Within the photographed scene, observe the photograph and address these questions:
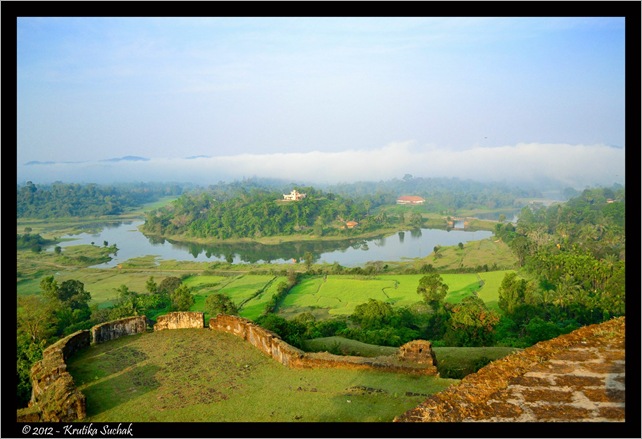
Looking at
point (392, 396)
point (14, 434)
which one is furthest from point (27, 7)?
point (392, 396)

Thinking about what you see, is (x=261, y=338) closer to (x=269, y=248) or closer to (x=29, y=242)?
(x=29, y=242)

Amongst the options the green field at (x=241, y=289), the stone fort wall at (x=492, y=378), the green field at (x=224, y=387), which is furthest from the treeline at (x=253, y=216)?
the stone fort wall at (x=492, y=378)

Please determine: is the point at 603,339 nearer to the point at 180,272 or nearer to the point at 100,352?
the point at 100,352

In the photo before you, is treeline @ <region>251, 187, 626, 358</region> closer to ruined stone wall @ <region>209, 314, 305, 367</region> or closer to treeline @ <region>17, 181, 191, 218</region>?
ruined stone wall @ <region>209, 314, 305, 367</region>

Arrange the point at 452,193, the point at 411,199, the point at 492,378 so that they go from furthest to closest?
1. the point at 411,199
2. the point at 452,193
3. the point at 492,378

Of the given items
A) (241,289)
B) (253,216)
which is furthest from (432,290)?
(253,216)

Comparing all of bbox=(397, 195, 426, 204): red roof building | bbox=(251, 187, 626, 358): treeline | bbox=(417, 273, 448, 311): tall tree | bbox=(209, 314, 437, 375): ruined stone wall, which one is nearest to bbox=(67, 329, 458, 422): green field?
bbox=(209, 314, 437, 375): ruined stone wall

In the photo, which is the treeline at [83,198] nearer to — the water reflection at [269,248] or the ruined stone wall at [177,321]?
the water reflection at [269,248]
